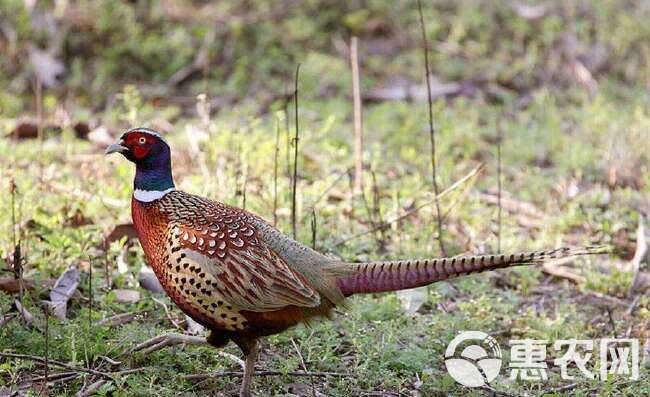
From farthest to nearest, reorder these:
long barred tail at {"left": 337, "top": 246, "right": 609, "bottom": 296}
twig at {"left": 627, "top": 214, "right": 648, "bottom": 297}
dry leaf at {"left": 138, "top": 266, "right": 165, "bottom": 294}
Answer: twig at {"left": 627, "top": 214, "right": 648, "bottom": 297}
dry leaf at {"left": 138, "top": 266, "right": 165, "bottom": 294}
long barred tail at {"left": 337, "top": 246, "right": 609, "bottom": 296}

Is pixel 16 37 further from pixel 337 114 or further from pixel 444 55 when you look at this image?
pixel 444 55

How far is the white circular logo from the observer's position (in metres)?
4.22

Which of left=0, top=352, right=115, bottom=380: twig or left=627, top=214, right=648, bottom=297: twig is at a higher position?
left=627, top=214, right=648, bottom=297: twig

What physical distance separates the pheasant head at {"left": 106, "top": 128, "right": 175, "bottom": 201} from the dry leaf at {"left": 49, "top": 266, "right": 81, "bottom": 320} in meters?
0.75

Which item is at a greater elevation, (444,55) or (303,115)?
(444,55)

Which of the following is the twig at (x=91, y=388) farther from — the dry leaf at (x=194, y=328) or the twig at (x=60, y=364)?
the dry leaf at (x=194, y=328)

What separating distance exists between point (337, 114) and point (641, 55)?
361 cm

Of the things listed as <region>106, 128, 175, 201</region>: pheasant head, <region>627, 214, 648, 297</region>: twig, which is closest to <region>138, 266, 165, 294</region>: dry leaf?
<region>106, 128, 175, 201</region>: pheasant head

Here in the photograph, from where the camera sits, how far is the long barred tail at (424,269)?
346 cm

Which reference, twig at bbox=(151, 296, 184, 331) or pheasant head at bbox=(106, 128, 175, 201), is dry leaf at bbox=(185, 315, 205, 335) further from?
pheasant head at bbox=(106, 128, 175, 201)

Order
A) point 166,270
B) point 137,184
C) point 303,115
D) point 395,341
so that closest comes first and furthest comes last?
point 166,270
point 137,184
point 395,341
point 303,115

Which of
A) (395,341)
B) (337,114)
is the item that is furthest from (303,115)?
(395,341)

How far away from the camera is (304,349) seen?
14.2ft

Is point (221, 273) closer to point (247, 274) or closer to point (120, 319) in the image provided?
point (247, 274)
